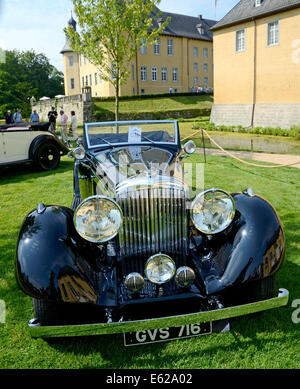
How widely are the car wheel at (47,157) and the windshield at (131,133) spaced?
16.9ft

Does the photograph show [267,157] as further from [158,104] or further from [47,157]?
[158,104]

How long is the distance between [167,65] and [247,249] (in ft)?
151

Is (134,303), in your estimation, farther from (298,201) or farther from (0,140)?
(0,140)

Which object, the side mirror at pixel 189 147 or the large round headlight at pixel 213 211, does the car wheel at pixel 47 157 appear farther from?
the large round headlight at pixel 213 211

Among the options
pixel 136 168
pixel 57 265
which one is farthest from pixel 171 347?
pixel 136 168

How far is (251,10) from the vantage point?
21.6m

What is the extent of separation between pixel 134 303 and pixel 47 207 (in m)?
1.12

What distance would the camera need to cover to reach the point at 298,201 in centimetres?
597

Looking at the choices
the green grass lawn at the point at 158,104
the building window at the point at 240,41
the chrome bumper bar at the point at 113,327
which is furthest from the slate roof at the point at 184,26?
the chrome bumper bar at the point at 113,327

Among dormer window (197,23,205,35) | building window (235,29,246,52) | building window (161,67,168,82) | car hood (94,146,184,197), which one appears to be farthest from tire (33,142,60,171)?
dormer window (197,23,205,35)
